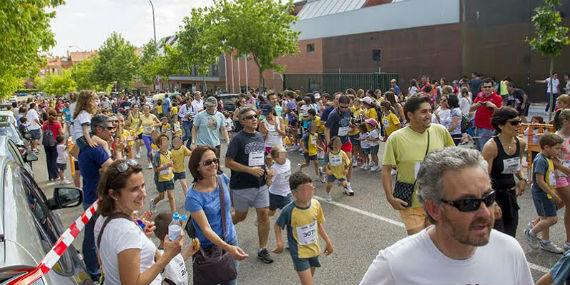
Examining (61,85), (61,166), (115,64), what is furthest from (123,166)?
(61,85)

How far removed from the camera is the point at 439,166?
1.96 m

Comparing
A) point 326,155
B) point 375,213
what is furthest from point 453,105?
point 375,213

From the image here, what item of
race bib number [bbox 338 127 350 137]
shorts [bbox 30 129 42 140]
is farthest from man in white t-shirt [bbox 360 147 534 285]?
shorts [bbox 30 129 42 140]

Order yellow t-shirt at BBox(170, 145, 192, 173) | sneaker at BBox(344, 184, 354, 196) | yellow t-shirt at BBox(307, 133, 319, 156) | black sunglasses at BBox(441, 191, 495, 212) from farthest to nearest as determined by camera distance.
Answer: yellow t-shirt at BBox(307, 133, 319, 156), sneaker at BBox(344, 184, 354, 196), yellow t-shirt at BBox(170, 145, 192, 173), black sunglasses at BBox(441, 191, 495, 212)

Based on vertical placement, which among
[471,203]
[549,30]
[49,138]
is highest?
[549,30]

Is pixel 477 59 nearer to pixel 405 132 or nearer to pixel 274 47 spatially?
pixel 274 47

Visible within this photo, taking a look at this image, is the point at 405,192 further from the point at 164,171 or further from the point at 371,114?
the point at 371,114

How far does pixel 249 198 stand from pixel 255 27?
70.2ft

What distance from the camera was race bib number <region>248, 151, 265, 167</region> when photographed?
238 inches

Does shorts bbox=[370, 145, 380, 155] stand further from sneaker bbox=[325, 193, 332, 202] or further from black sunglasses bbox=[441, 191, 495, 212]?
black sunglasses bbox=[441, 191, 495, 212]

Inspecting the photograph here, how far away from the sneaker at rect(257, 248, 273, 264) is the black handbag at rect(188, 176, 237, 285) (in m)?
2.09

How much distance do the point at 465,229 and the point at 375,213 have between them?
6166 millimetres

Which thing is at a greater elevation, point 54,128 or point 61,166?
point 54,128

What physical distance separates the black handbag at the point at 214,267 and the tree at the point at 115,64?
60763mm
